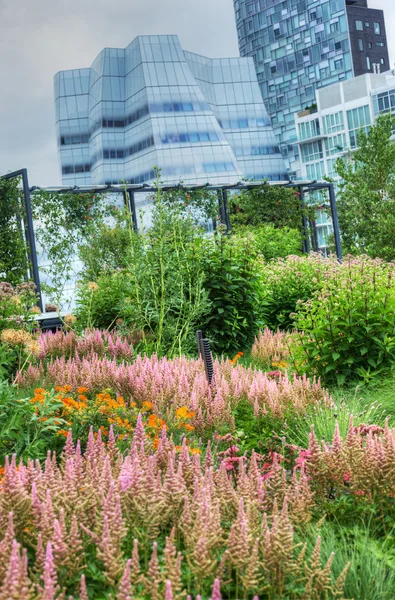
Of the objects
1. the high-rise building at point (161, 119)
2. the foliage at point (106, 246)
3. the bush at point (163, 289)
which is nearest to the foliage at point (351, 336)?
the bush at point (163, 289)

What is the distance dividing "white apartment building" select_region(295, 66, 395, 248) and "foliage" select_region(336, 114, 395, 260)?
5300 centimetres

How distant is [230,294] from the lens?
935cm

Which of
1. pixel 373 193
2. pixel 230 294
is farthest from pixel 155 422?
pixel 373 193

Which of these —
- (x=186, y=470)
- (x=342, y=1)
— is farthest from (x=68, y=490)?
(x=342, y=1)

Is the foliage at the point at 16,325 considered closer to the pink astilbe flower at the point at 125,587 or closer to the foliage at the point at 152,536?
the foliage at the point at 152,536

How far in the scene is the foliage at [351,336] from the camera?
259 inches

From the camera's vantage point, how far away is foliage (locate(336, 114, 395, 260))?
2539 centimetres

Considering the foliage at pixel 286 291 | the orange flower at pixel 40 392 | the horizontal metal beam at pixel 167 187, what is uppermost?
the horizontal metal beam at pixel 167 187

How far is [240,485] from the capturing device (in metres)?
2.82

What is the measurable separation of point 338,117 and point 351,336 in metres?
86.4

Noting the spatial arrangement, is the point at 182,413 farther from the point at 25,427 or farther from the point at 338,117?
the point at 338,117

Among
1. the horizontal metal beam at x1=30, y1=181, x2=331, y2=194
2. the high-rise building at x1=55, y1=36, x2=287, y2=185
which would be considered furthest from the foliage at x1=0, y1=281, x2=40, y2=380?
the high-rise building at x1=55, y1=36, x2=287, y2=185

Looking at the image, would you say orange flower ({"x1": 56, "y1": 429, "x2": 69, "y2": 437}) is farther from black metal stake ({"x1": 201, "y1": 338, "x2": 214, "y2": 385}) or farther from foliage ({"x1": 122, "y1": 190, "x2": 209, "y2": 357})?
foliage ({"x1": 122, "y1": 190, "x2": 209, "y2": 357})

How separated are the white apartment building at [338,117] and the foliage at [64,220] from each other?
62308 mm
